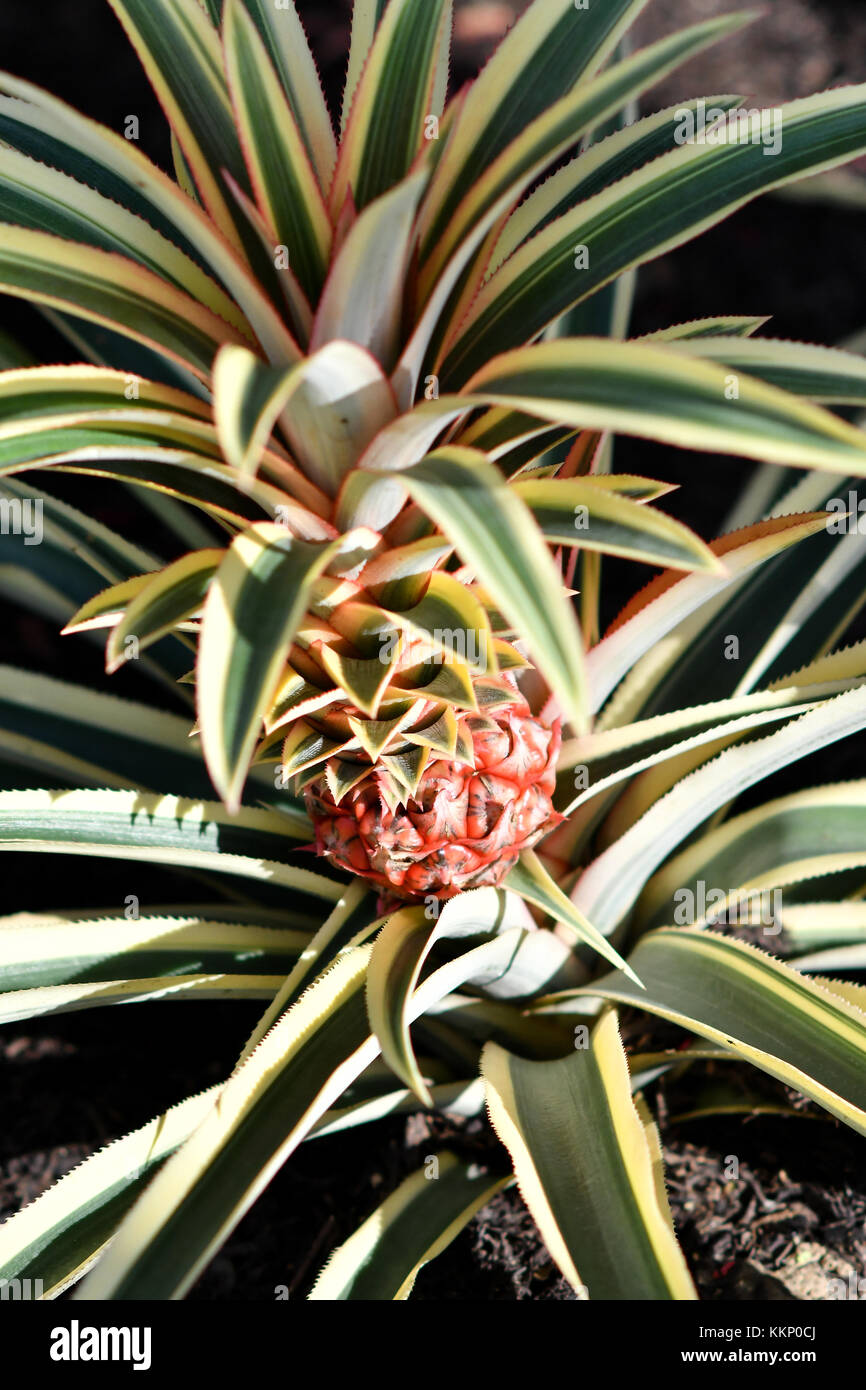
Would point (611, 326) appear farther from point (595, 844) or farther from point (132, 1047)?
point (132, 1047)

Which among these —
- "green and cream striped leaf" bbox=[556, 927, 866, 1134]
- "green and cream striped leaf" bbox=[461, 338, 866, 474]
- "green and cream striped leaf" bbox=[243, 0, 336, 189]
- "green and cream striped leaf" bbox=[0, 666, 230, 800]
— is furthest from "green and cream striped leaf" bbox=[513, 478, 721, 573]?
"green and cream striped leaf" bbox=[0, 666, 230, 800]

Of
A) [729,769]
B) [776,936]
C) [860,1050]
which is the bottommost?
Answer: [860,1050]

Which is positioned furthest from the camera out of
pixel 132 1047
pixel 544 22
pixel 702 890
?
pixel 132 1047

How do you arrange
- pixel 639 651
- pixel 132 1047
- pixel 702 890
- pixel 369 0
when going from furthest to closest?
pixel 132 1047
pixel 702 890
pixel 639 651
pixel 369 0

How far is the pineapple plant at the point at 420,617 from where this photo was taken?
29.1 inches

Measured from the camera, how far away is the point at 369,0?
98 cm

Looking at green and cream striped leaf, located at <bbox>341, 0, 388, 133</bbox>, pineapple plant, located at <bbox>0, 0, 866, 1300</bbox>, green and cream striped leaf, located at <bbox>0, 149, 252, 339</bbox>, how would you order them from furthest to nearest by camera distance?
green and cream striped leaf, located at <bbox>341, 0, 388, 133</bbox>, green and cream striped leaf, located at <bbox>0, 149, 252, 339</bbox>, pineapple plant, located at <bbox>0, 0, 866, 1300</bbox>

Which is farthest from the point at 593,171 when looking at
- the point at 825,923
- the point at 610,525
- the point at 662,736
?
the point at 825,923

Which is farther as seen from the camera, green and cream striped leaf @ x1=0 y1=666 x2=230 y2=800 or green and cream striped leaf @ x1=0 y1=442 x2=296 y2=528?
green and cream striped leaf @ x1=0 y1=666 x2=230 y2=800

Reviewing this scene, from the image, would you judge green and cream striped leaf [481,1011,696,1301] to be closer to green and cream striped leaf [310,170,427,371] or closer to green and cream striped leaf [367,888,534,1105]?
green and cream striped leaf [367,888,534,1105]

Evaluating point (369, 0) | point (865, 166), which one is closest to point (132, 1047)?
point (369, 0)

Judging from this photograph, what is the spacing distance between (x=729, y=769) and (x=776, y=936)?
356 mm

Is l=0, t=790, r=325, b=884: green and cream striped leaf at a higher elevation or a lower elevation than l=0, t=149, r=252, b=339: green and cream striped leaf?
lower

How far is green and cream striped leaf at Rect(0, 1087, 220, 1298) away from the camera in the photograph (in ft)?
3.22
